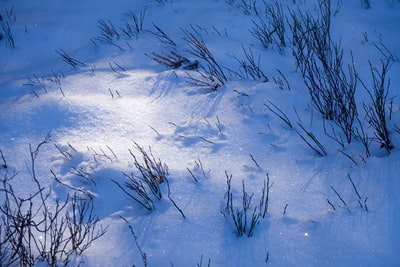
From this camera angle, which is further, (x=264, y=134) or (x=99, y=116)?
(x=99, y=116)

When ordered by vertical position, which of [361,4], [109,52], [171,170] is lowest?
[171,170]

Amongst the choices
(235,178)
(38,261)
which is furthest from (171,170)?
(38,261)

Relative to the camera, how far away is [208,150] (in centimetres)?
223

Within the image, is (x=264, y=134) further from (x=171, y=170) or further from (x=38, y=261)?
(x=38, y=261)

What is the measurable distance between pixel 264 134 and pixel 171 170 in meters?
0.79

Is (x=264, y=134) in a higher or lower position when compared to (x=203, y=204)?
higher

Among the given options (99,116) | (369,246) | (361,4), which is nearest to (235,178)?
(369,246)

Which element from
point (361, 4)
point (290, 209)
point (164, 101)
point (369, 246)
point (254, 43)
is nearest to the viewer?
point (369, 246)

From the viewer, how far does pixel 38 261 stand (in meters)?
1.51

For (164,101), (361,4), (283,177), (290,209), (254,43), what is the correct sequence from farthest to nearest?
(361,4) < (254,43) < (164,101) < (283,177) < (290,209)

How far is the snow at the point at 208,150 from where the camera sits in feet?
5.05

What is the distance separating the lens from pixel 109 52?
156 inches

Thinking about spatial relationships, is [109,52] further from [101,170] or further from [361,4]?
[361,4]

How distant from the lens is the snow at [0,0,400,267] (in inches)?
60.6
